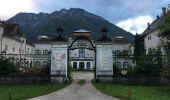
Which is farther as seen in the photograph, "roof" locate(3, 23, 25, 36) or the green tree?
"roof" locate(3, 23, 25, 36)

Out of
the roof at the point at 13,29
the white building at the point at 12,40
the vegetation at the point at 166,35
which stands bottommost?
the vegetation at the point at 166,35

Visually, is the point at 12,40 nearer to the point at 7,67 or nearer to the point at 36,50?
the point at 36,50

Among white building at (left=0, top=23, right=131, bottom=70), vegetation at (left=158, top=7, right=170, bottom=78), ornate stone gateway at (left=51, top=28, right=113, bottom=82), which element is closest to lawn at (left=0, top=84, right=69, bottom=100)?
ornate stone gateway at (left=51, top=28, right=113, bottom=82)

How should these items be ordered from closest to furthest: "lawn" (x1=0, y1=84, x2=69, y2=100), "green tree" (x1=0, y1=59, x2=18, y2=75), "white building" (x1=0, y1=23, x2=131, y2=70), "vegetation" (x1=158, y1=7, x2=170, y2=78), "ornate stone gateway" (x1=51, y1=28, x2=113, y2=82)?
"lawn" (x1=0, y1=84, x2=69, y2=100) < "vegetation" (x1=158, y1=7, x2=170, y2=78) < "ornate stone gateway" (x1=51, y1=28, x2=113, y2=82) < "green tree" (x1=0, y1=59, x2=18, y2=75) < "white building" (x1=0, y1=23, x2=131, y2=70)

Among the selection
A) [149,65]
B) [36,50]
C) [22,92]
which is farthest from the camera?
[36,50]

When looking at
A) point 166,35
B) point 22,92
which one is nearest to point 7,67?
point 22,92

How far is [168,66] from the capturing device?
24688mm

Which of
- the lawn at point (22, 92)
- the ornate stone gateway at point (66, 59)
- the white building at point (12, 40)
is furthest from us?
the white building at point (12, 40)

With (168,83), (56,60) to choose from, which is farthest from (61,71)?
(168,83)

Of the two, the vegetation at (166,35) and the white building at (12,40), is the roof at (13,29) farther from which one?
the vegetation at (166,35)

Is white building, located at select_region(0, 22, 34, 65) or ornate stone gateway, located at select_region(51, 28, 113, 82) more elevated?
white building, located at select_region(0, 22, 34, 65)

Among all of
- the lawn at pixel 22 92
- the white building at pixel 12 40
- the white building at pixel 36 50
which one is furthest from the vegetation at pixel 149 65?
the white building at pixel 12 40

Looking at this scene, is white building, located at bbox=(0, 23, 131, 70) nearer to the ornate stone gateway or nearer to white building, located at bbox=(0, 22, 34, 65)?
white building, located at bbox=(0, 22, 34, 65)

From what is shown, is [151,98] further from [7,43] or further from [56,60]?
[7,43]
